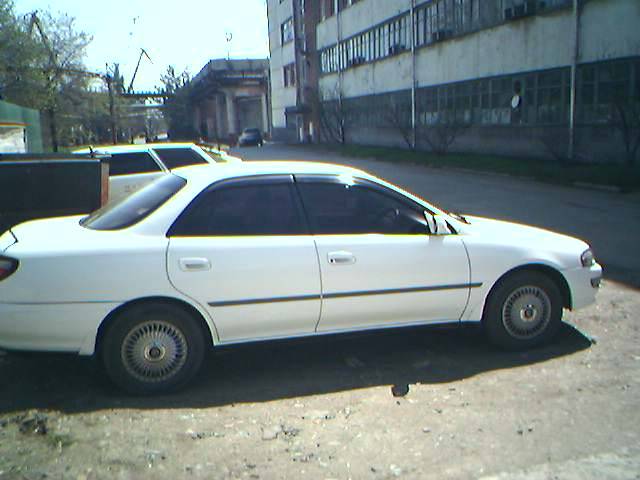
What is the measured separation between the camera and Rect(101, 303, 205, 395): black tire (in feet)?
13.6

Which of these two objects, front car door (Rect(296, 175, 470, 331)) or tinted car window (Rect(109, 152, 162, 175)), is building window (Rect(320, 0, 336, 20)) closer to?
tinted car window (Rect(109, 152, 162, 175))

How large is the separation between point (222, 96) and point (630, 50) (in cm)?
6393

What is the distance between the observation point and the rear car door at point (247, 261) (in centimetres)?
423

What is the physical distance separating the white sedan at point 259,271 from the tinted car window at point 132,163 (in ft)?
19.9

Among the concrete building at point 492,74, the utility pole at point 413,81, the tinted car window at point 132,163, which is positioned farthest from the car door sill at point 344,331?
the utility pole at point 413,81

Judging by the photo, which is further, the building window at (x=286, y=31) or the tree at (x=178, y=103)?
the tree at (x=178, y=103)

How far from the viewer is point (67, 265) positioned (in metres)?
4.02

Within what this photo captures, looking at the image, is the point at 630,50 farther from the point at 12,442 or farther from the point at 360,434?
the point at 12,442

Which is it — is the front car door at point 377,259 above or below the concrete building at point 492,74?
below

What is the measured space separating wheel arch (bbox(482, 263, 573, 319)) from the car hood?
0.16 meters

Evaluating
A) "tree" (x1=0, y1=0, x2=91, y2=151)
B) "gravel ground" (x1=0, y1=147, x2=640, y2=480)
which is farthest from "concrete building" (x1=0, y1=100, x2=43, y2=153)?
"gravel ground" (x1=0, y1=147, x2=640, y2=480)

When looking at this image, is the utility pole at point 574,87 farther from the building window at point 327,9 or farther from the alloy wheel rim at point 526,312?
the building window at point 327,9

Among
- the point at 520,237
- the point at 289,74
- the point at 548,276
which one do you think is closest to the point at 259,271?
the point at 520,237

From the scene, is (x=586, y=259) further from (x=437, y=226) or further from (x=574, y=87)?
(x=574, y=87)
